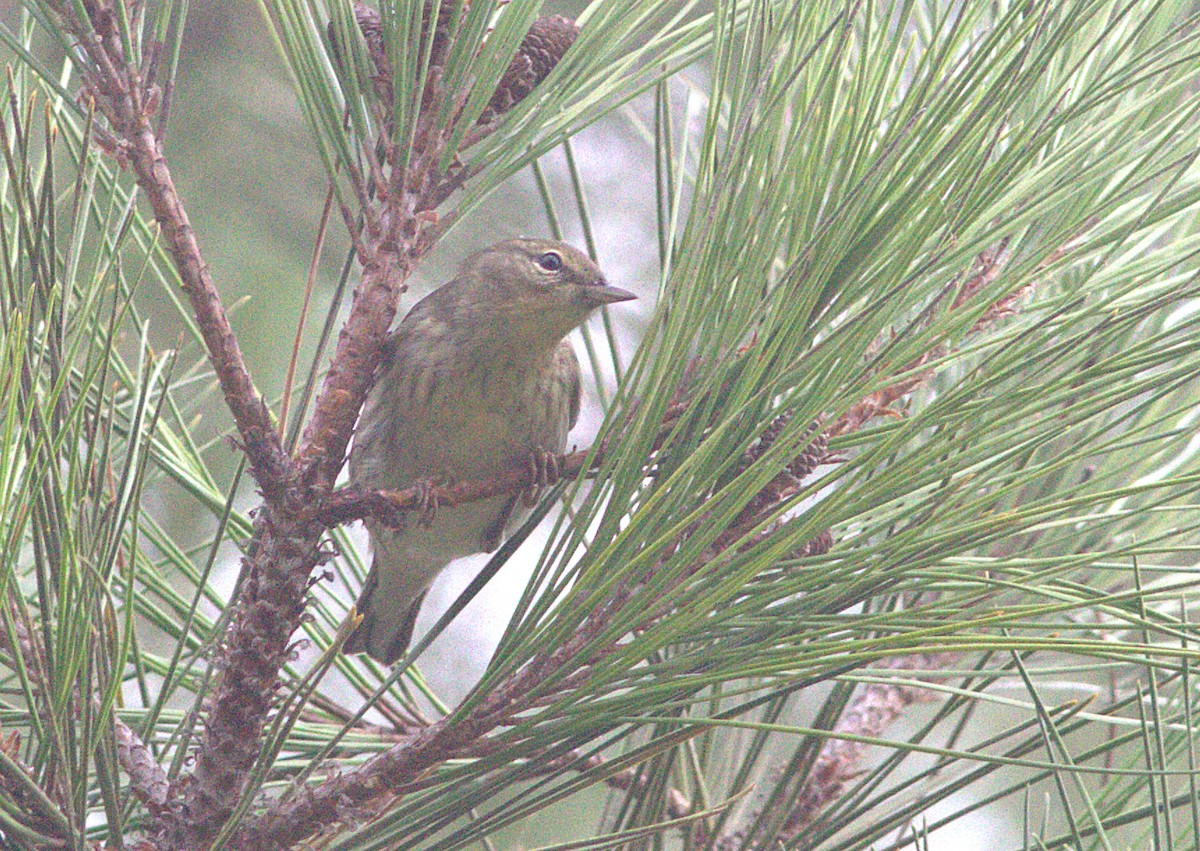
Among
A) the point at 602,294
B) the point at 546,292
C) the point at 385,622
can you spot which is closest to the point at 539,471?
the point at 602,294

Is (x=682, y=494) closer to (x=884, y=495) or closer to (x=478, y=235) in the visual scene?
(x=884, y=495)

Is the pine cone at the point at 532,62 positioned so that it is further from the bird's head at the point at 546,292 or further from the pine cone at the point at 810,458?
the bird's head at the point at 546,292

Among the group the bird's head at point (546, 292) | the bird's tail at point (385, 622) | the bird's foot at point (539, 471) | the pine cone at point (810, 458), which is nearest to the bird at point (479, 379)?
the bird's head at point (546, 292)

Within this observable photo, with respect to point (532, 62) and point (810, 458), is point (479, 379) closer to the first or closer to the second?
point (532, 62)

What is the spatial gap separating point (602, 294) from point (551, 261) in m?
0.23

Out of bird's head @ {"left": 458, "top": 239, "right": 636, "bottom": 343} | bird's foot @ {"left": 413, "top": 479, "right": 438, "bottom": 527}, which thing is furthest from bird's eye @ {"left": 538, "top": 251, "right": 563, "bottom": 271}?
bird's foot @ {"left": 413, "top": 479, "right": 438, "bottom": 527}

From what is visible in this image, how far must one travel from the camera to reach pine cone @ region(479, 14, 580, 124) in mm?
1489

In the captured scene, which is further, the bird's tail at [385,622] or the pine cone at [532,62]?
the bird's tail at [385,622]

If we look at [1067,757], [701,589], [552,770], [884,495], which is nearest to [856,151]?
[884,495]

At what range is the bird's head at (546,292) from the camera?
237 centimetres

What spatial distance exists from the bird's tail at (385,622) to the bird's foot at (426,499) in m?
1.41

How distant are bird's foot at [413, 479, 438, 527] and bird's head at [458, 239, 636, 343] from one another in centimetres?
98

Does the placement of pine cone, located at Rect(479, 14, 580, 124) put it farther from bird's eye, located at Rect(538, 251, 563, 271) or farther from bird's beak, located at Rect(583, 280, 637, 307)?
bird's eye, located at Rect(538, 251, 563, 271)

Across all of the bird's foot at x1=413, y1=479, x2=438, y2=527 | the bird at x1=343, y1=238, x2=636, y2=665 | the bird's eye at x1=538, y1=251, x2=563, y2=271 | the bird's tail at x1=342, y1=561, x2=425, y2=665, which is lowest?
the bird's foot at x1=413, y1=479, x2=438, y2=527
